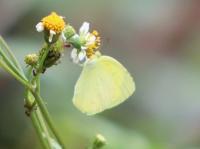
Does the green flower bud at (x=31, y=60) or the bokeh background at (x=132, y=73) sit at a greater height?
the green flower bud at (x=31, y=60)

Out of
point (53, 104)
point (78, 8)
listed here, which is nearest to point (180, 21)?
point (78, 8)

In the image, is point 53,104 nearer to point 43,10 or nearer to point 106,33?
point 43,10

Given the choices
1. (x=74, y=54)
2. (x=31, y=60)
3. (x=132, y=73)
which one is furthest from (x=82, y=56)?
(x=132, y=73)

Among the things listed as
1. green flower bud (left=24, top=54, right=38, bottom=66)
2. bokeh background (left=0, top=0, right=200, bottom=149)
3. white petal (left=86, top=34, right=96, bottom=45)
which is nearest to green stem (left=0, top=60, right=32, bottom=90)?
green flower bud (left=24, top=54, right=38, bottom=66)

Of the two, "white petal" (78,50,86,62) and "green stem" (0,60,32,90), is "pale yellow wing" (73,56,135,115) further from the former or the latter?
"green stem" (0,60,32,90)

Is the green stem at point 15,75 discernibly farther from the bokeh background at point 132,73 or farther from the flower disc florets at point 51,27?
the bokeh background at point 132,73

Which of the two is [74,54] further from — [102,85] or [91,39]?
[102,85]

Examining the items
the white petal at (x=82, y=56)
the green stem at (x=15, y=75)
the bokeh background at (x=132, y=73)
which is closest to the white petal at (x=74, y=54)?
the white petal at (x=82, y=56)
